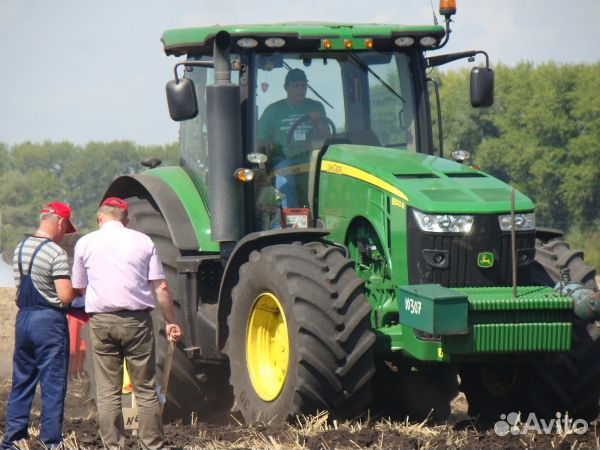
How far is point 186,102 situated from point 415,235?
1.87 m

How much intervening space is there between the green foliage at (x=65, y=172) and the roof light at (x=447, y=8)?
4799 cm

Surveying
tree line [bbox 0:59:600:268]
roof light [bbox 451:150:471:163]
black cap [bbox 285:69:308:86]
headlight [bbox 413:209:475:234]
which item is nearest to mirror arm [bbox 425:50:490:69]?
roof light [bbox 451:150:471:163]

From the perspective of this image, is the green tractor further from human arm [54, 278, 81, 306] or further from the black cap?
human arm [54, 278, 81, 306]

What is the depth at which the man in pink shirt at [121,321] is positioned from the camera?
24.4ft

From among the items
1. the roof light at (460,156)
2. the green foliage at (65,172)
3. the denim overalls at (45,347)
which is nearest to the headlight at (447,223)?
the roof light at (460,156)

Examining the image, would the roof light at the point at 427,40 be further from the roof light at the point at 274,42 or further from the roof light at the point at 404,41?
the roof light at the point at 274,42

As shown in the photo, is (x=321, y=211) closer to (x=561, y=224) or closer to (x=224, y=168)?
(x=224, y=168)

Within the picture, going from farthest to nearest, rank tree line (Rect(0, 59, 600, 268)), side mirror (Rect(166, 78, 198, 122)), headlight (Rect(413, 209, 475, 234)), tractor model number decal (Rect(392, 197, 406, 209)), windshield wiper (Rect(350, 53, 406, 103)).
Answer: tree line (Rect(0, 59, 600, 268))
windshield wiper (Rect(350, 53, 406, 103))
side mirror (Rect(166, 78, 198, 122))
tractor model number decal (Rect(392, 197, 406, 209))
headlight (Rect(413, 209, 475, 234))

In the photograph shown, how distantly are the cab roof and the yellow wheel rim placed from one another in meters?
2.02

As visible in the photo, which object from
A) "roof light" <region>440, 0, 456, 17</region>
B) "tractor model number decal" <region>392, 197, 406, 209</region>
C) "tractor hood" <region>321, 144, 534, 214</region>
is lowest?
"tractor model number decal" <region>392, 197, 406, 209</region>

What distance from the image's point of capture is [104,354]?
24.6 feet

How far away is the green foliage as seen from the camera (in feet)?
199

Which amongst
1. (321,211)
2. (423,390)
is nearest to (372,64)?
(321,211)

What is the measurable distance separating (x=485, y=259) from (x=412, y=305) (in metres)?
0.75
